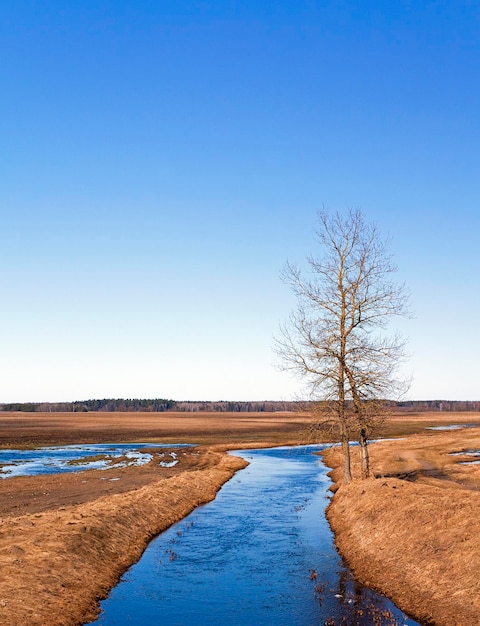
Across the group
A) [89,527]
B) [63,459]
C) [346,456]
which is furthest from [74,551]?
[63,459]

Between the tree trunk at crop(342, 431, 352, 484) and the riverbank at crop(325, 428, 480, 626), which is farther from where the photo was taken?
the tree trunk at crop(342, 431, 352, 484)

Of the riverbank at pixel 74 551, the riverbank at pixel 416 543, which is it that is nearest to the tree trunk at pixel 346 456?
the riverbank at pixel 416 543

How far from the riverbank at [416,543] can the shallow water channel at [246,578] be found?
0.80 meters

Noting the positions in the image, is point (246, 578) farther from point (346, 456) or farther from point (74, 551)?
point (346, 456)

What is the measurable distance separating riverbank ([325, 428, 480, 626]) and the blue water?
111ft

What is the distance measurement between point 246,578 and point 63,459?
173 feet

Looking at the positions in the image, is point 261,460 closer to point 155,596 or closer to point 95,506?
point 95,506

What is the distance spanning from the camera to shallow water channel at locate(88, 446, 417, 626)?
17875mm

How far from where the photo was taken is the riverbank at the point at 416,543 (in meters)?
17.4

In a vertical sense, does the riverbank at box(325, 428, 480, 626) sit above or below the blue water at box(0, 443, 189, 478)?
above

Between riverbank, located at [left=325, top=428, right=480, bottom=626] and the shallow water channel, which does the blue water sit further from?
riverbank, located at [left=325, top=428, right=480, bottom=626]

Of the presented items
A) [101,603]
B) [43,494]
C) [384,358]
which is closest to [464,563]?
[101,603]

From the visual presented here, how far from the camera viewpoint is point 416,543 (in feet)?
72.2

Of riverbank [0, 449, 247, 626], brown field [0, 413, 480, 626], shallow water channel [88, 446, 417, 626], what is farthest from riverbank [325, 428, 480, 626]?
riverbank [0, 449, 247, 626]
